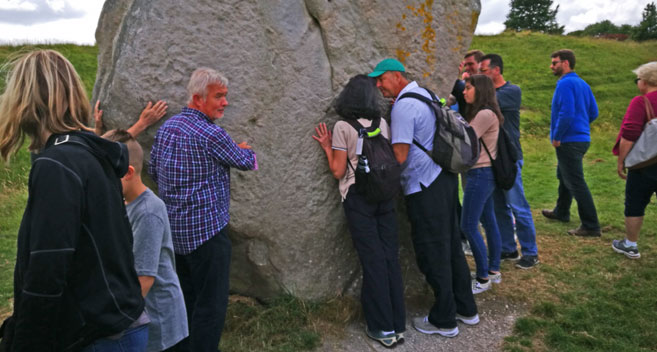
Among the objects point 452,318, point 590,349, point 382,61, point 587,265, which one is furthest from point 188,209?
point 587,265

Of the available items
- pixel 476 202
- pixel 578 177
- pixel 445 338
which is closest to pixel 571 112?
pixel 578 177

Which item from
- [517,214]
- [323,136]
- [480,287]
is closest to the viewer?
[323,136]

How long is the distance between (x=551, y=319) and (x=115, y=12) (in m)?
5.10

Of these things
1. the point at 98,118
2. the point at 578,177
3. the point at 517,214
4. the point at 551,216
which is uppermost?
the point at 98,118

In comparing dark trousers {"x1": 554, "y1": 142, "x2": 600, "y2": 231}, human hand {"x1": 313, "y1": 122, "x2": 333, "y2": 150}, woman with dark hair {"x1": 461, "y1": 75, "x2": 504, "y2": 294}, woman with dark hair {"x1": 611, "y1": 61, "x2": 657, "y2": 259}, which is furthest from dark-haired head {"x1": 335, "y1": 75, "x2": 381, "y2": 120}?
dark trousers {"x1": 554, "y1": 142, "x2": 600, "y2": 231}

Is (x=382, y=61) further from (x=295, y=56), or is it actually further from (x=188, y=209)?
(x=188, y=209)

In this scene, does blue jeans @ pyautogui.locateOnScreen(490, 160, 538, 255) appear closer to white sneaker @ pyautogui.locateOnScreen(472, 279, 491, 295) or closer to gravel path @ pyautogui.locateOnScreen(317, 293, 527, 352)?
white sneaker @ pyautogui.locateOnScreen(472, 279, 491, 295)

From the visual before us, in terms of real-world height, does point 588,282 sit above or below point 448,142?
below

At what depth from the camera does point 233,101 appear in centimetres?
426

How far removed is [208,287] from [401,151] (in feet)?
6.35

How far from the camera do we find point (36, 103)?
6.63 feet

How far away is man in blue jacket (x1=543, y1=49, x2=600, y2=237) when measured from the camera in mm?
6727

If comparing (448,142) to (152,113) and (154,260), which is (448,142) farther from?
(154,260)

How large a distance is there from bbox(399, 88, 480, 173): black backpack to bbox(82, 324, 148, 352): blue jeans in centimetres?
282
